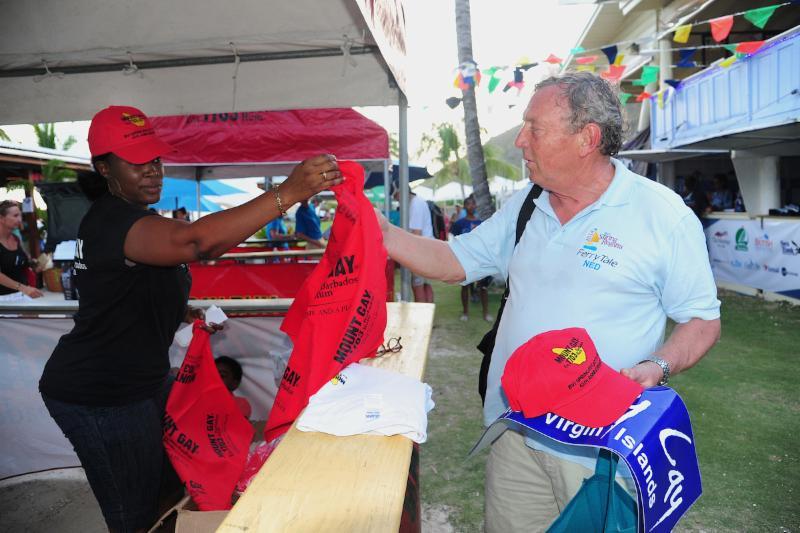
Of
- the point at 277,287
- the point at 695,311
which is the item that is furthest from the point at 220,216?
the point at 277,287

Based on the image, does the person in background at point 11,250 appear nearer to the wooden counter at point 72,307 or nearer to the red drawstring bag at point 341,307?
the wooden counter at point 72,307

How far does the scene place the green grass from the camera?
11.6ft

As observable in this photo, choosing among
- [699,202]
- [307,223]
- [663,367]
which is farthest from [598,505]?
[699,202]

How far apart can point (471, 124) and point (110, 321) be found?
10.1 meters

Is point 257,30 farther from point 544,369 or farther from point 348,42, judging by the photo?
point 544,369

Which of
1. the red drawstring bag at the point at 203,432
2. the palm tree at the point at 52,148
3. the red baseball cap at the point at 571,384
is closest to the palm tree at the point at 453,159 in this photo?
the palm tree at the point at 52,148

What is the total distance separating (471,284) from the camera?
11117 mm

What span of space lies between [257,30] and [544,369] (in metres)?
2.70

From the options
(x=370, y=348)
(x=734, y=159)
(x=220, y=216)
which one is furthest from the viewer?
(x=734, y=159)

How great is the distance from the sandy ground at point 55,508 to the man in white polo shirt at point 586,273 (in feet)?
4.91

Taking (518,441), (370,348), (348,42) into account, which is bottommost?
(518,441)

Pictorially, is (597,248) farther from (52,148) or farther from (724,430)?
(52,148)

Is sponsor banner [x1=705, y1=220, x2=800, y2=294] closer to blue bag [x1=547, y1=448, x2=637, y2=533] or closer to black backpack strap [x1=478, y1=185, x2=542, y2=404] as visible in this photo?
black backpack strap [x1=478, y1=185, x2=542, y2=404]

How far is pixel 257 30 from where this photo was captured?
10.7 ft
